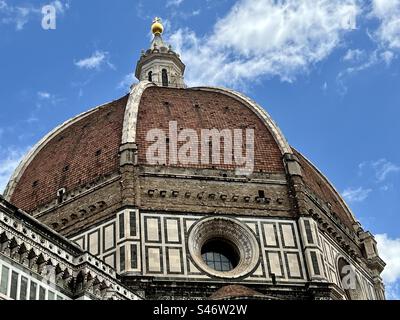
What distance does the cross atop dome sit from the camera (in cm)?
3906

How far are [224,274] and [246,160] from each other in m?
5.89

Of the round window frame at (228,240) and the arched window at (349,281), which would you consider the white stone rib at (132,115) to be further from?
the arched window at (349,281)

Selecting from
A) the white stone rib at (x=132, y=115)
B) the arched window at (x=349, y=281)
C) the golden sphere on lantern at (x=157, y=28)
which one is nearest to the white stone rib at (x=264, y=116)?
the white stone rib at (x=132, y=115)

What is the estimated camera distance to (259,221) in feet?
85.9

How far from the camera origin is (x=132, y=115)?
95.1ft

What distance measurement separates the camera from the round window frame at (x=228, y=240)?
24.4 metres
